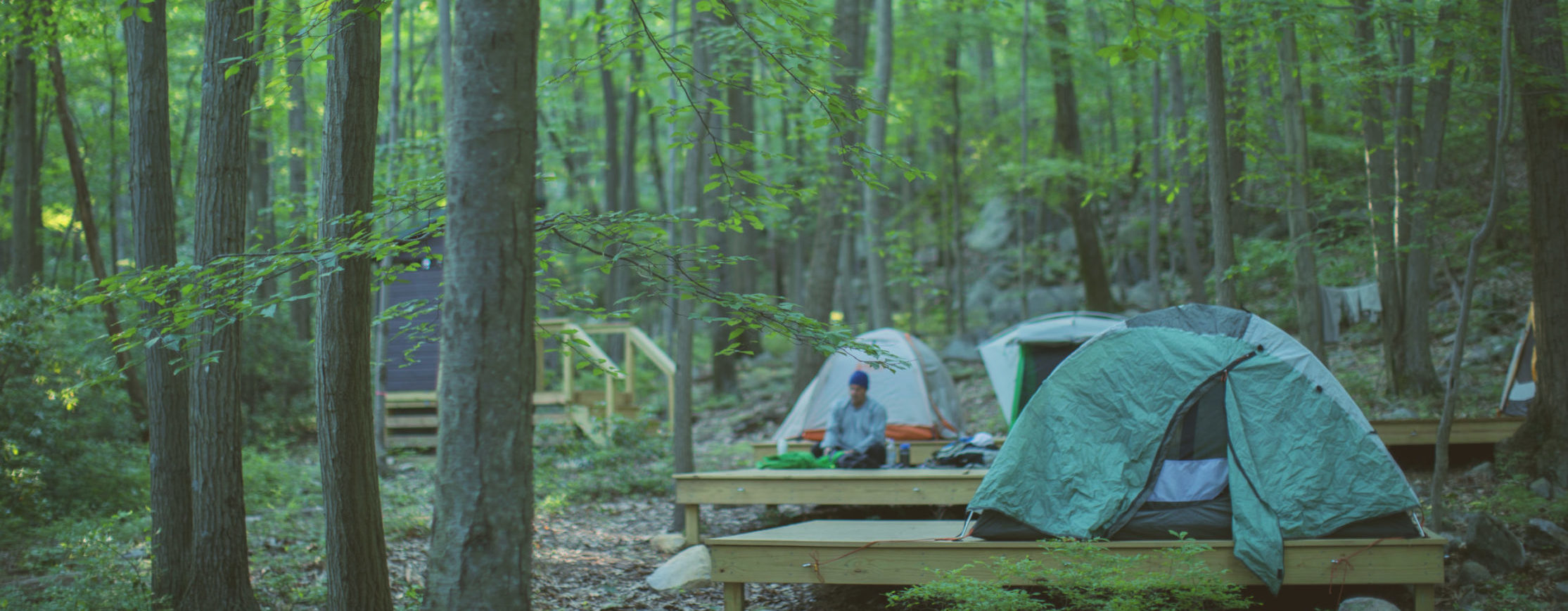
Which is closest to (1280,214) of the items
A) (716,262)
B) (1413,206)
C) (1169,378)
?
(1413,206)

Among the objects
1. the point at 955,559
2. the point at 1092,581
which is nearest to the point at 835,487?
the point at 955,559

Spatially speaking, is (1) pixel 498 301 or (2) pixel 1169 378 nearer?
(1) pixel 498 301

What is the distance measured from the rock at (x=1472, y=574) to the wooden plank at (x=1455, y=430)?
231 cm

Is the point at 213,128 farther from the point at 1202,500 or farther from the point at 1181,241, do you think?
the point at 1181,241

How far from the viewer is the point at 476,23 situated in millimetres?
2406

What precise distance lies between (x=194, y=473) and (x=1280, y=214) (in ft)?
57.7

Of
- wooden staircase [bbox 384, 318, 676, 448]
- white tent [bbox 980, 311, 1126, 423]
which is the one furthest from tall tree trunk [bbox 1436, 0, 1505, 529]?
wooden staircase [bbox 384, 318, 676, 448]

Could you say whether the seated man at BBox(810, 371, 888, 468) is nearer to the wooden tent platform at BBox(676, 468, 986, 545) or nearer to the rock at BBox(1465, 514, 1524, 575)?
the wooden tent platform at BBox(676, 468, 986, 545)

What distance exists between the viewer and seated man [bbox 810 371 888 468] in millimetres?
7535

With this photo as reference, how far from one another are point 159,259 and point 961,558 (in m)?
4.50

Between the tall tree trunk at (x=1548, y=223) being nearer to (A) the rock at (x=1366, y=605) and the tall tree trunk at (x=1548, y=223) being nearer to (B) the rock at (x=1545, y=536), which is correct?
(B) the rock at (x=1545, y=536)

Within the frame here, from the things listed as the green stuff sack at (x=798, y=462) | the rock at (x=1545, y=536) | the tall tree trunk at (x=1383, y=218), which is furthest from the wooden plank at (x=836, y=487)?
the tall tree trunk at (x=1383, y=218)

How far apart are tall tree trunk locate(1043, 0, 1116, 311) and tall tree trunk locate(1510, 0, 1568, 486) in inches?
302

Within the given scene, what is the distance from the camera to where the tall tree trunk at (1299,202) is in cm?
798
